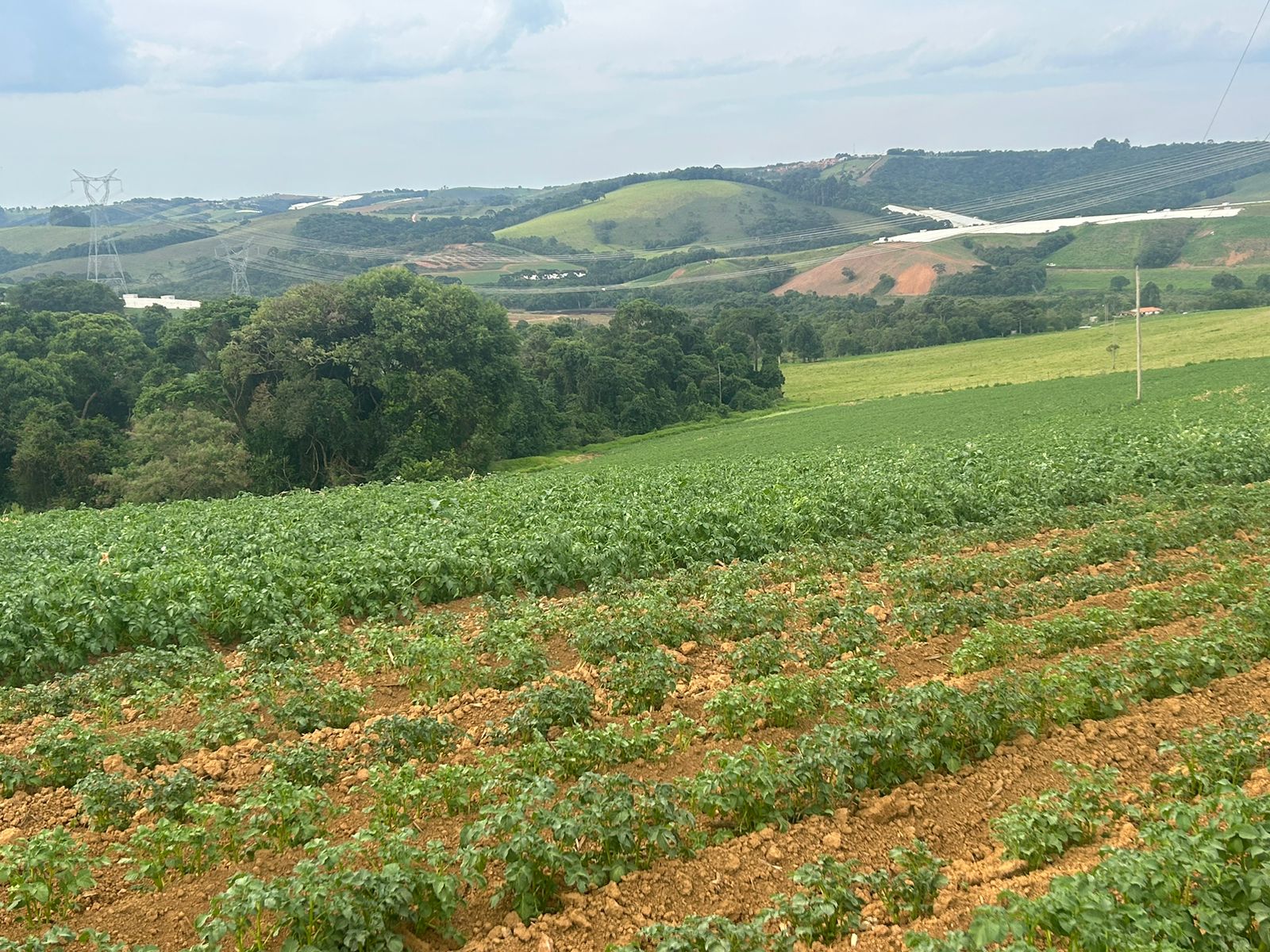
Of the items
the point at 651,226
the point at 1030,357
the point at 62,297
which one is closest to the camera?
the point at 62,297

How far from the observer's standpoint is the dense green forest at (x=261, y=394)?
4188cm

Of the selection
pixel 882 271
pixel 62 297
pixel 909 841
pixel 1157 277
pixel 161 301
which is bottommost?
pixel 909 841

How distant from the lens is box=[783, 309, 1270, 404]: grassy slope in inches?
2603

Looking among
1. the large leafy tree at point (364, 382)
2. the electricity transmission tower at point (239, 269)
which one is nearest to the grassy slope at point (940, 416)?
the large leafy tree at point (364, 382)

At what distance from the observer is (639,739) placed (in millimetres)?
7586

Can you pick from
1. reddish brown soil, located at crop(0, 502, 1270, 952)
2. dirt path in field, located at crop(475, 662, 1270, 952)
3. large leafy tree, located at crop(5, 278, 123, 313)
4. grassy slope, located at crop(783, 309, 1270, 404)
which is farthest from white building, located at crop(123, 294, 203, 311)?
dirt path in field, located at crop(475, 662, 1270, 952)

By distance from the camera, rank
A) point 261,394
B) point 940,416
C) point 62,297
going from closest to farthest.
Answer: point 261,394 < point 940,416 < point 62,297

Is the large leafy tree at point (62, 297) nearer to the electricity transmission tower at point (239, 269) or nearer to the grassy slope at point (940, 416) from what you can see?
the electricity transmission tower at point (239, 269)

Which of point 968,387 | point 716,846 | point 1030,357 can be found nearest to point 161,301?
point 968,387

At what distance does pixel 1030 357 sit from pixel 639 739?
76.9 meters

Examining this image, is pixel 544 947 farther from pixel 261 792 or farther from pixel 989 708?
pixel 989 708

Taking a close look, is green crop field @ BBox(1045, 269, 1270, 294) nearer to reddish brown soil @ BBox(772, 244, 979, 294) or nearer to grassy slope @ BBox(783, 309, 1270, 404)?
reddish brown soil @ BBox(772, 244, 979, 294)

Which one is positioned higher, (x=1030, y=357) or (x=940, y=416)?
(x=1030, y=357)

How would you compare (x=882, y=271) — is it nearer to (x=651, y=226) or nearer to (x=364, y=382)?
(x=651, y=226)
